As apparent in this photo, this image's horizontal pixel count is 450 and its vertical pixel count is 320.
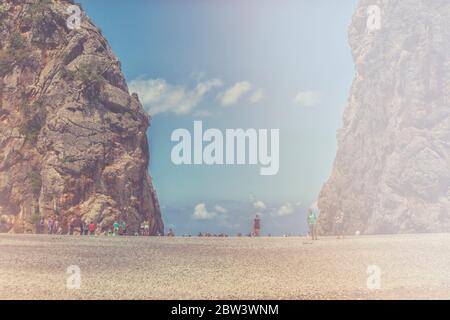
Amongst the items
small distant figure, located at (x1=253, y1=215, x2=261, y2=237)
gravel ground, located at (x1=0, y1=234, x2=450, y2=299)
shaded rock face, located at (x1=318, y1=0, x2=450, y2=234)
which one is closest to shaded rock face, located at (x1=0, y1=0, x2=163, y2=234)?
small distant figure, located at (x1=253, y1=215, x2=261, y2=237)

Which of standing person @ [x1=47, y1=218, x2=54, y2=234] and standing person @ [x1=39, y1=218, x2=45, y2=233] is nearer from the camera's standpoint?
standing person @ [x1=47, y1=218, x2=54, y2=234]

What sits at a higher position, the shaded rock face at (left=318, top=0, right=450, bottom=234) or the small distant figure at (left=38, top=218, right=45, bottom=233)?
the shaded rock face at (left=318, top=0, right=450, bottom=234)

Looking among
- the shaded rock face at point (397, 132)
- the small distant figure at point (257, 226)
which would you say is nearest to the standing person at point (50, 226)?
the small distant figure at point (257, 226)

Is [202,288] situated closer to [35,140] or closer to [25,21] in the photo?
[35,140]

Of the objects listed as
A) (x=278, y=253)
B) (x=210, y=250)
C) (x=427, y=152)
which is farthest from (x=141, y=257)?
(x=427, y=152)

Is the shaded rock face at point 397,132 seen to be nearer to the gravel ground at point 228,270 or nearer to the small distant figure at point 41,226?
the gravel ground at point 228,270

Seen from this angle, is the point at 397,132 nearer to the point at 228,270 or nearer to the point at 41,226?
the point at 41,226

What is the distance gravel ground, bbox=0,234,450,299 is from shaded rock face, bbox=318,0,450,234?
3643 cm

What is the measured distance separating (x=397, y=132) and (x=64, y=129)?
1542 inches

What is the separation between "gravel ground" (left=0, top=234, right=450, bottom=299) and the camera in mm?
21203

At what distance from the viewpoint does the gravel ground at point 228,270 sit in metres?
21.2

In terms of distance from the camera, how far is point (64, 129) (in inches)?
2391

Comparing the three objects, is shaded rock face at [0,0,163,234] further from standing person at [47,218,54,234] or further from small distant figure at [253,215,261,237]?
small distant figure at [253,215,261,237]
